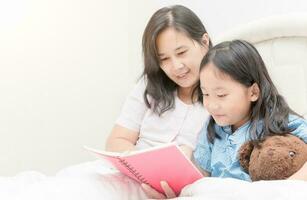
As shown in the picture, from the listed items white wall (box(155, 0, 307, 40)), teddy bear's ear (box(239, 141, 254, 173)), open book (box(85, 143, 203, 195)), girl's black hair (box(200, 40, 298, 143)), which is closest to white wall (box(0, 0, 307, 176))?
white wall (box(155, 0, 307, 40))

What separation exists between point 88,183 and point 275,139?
1.36 ft

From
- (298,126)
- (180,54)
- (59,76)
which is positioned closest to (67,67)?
(59,76)

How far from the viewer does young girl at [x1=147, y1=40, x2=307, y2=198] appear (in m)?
1.03

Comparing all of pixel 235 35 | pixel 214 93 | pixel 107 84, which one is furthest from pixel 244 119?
pixel 107 84

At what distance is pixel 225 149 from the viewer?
1.11 m

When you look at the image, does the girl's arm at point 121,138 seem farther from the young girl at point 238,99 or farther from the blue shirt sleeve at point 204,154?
the young girl at point 238,99

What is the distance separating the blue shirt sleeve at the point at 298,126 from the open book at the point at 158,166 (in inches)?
9.2

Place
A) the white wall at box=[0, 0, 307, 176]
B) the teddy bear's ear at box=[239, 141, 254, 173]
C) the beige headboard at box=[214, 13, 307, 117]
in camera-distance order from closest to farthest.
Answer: the teddy bear's ear at box=[239, 141, 254, 173] < the beige headboard at box=[214, 13, 307, 117] < the white wall at box=[0, 0, 307, 176]

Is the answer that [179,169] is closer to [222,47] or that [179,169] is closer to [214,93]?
[214,93]

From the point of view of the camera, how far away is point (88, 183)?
983 millimetres

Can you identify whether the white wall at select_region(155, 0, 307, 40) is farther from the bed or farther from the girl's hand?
the girl's hand

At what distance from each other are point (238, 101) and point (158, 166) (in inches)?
10.0

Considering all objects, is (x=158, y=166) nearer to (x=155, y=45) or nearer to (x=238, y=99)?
(x=238, y=99)

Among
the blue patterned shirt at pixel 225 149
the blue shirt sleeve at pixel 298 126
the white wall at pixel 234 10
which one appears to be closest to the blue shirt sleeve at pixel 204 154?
the blue patterned shirt at pixel 225 149
